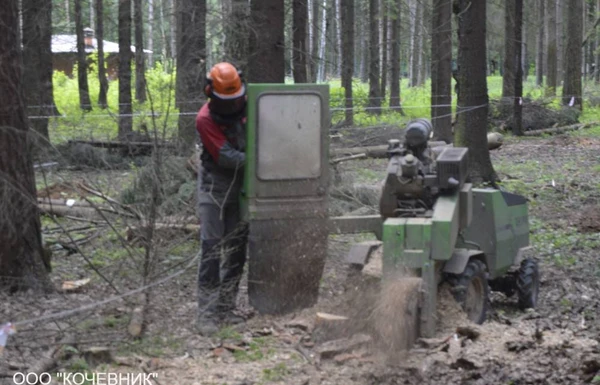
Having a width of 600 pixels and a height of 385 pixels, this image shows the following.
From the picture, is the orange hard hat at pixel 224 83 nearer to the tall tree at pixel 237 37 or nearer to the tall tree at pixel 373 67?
the tall tree at pixel 237 37

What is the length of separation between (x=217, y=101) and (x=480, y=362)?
2.87m

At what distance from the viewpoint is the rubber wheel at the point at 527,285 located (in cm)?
912

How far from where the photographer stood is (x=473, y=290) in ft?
26.3

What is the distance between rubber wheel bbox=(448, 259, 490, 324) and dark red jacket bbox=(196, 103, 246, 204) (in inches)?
76.9

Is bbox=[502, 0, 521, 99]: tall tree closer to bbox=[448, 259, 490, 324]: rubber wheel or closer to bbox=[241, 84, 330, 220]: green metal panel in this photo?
bbox=[448, 259, 490, 324]: rubber wheel

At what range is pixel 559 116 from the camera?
1140 inches

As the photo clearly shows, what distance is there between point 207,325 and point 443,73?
16667 millimetres

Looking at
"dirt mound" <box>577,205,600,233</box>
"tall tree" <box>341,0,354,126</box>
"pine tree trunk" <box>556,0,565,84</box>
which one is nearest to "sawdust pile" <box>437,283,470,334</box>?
"dirt mound" <box>577,205,600,233</box>

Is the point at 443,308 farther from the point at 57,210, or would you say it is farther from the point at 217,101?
the point at 57,210

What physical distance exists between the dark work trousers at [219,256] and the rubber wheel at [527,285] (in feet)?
9.61

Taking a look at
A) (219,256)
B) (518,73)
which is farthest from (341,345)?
(518,73)

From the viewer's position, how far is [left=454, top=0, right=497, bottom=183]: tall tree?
15.8 metres

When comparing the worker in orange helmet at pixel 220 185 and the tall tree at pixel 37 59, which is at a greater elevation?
the tall tree at pixel 37 59

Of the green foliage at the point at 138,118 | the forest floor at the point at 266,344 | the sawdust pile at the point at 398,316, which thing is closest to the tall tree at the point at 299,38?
the green foliage at the point at 138,118
